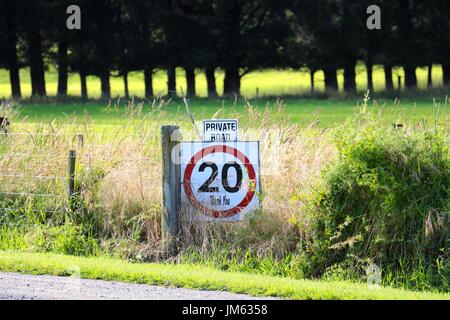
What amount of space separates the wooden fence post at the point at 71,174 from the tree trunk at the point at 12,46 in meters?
47.6

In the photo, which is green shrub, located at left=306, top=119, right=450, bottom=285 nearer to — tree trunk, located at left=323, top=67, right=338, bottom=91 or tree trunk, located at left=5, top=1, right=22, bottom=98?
tree trunk, located at left=323, top=67, right=338, bottom=91

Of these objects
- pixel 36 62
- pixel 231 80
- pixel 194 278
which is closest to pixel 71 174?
pixel 194 278

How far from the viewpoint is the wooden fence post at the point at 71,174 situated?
1294 cm

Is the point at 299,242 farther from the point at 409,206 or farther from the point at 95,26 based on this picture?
the point at 95,26

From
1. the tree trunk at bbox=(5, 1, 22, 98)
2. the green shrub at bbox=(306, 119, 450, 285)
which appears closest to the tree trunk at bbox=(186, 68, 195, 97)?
the tree trunk at bbox=(5, 1, 22, 98)

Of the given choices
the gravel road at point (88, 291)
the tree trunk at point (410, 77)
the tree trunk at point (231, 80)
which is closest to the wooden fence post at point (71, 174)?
the gravel road at point (88, 291)

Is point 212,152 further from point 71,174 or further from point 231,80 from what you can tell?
point 231,80

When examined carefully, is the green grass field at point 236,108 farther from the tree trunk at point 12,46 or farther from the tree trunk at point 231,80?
the tree trunk at point 231,80

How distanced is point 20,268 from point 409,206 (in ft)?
13.9

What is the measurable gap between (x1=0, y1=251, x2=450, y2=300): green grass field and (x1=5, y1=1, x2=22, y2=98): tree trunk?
163 feet

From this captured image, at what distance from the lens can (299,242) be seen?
440 inches

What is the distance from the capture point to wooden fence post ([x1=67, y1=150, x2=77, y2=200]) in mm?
12938

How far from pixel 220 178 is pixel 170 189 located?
2.08 ft
